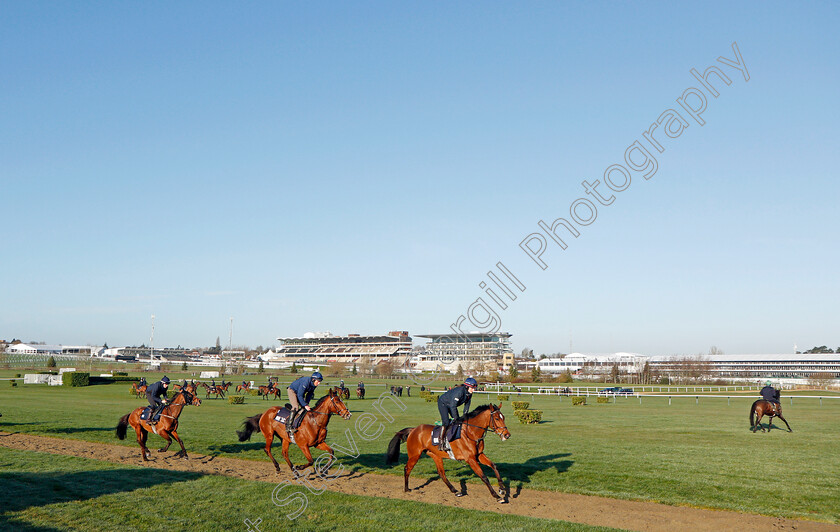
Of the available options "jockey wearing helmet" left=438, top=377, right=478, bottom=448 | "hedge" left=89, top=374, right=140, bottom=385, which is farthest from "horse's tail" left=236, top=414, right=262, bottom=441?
"hedge" left=89, top=374, right=140, bottom=385

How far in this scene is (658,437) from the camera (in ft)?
75.3

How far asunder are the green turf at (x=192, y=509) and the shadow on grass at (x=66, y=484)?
0.06ft

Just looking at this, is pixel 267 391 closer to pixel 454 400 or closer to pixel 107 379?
pixel 107 379

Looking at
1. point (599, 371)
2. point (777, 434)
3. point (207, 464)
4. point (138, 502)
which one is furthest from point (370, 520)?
point (599, 371)

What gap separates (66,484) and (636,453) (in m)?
15.7

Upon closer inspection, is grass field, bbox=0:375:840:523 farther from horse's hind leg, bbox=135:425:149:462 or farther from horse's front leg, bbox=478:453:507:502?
horse's hind leg, bbox=135:425:149:462

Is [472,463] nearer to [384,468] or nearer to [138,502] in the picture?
[384,468]

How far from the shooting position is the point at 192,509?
→ 1146cm

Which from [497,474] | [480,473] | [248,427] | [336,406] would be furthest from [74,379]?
[497,474]

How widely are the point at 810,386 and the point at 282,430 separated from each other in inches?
3314

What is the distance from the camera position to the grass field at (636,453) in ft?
43.0

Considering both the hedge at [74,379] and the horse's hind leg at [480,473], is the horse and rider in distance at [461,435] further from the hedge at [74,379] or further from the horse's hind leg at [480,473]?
the hedge at [74,379]

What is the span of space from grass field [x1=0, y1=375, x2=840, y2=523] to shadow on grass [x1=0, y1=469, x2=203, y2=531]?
192 cm

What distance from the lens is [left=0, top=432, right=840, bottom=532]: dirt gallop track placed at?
10.9m
